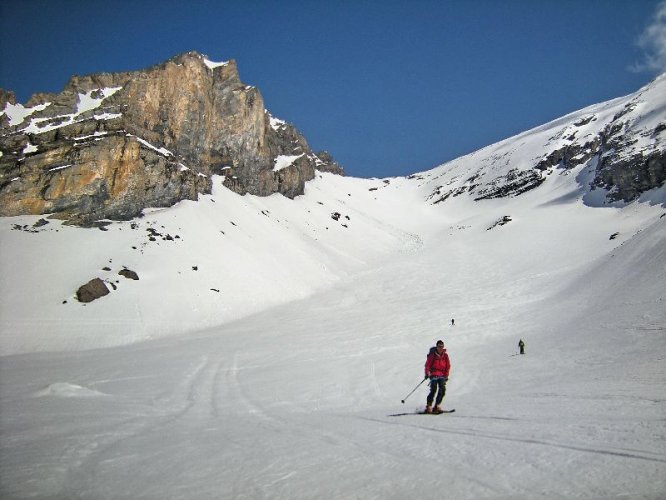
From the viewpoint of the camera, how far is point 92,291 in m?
33.2

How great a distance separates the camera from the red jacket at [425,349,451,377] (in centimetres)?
1038

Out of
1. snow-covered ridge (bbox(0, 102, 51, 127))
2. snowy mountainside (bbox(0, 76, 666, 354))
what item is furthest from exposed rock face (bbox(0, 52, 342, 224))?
snowy mountainside (bbox(0, 76, 666, 354))

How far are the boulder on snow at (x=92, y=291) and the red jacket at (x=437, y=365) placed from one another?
30.8m

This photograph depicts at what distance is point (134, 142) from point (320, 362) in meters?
43.5

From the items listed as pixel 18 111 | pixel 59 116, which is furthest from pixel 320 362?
pixel 18 111

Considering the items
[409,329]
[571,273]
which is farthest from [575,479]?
[571,273]

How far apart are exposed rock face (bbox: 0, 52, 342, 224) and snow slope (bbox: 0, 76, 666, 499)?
13.7 ft

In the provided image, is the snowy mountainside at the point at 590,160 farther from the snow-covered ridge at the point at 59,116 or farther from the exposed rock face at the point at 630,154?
the snow-covered ridge at the point at 59,116

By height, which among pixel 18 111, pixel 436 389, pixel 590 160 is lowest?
pixel 436 389

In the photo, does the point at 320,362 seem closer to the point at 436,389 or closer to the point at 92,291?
the point at 436,389

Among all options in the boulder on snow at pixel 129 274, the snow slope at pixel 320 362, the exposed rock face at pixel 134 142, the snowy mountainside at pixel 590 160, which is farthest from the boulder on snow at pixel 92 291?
the snowy mountainside at pixel 590 160

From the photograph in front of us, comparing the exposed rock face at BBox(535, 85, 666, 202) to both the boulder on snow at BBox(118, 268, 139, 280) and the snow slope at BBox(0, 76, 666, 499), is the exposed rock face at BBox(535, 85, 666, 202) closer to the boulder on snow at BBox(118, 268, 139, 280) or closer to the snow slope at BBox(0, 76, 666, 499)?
the snow slope at BBox(0, 76, 666, 499)

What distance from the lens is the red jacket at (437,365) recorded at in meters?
10.4

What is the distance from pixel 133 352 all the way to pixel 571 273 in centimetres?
3374
